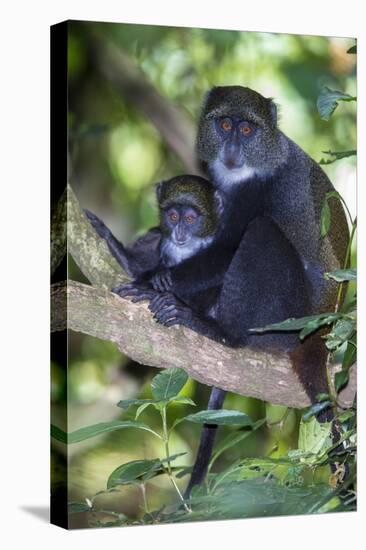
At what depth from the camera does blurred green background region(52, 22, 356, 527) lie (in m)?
5.68

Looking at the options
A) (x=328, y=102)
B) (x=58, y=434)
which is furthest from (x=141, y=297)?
(x=328, y=102)

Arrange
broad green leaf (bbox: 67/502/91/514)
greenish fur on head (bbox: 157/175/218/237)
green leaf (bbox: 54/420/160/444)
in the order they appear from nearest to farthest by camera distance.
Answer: green leaf (bbox: 54/420/160/444) → broad green leaf (bbox: 67/502/91/514) → greenish fur on head (bbox: 157/175/218/237)

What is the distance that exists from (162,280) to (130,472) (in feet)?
4.09

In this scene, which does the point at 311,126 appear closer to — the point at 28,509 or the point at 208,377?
the point at 208,377

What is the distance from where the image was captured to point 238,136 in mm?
6434

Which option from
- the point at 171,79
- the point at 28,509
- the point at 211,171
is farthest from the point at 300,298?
the point at 28,509

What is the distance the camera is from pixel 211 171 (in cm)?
645

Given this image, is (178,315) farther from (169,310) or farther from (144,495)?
(144,495)

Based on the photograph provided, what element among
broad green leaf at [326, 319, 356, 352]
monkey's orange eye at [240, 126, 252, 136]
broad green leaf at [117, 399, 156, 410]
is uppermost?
monkey's orange eye at [240, 126, 252, 136]

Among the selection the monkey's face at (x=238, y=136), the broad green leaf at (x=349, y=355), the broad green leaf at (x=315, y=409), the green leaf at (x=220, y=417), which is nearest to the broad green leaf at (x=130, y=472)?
the green leaf at (x=220, y=417)

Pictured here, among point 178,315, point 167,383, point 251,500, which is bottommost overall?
point 251,500

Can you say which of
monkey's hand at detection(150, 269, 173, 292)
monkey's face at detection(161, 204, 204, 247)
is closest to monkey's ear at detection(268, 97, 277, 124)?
monkey's face at detection(161, 204, 204, 247)

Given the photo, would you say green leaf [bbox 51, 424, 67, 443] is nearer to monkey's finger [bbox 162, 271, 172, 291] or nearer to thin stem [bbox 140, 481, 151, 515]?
thin stem [bbox 140, 481, 151, 515]

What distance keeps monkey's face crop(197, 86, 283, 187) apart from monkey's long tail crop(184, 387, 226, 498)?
1.36 meters
